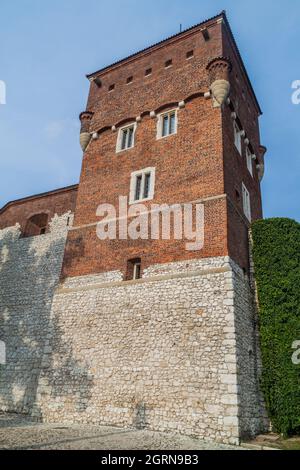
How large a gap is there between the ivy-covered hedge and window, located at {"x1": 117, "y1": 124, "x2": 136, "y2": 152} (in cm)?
737

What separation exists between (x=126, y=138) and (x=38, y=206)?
726 centimetres

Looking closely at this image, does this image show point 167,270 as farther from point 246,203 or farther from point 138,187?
point 246,203

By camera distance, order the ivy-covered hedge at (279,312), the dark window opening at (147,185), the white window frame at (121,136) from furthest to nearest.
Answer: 1. the white window frame at (121,136)
2. the dark window opening at (147,185)
3. the ivy-covered hedge at (279,312)

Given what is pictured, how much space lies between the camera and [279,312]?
43.8 ft

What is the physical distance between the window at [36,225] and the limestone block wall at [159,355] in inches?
334

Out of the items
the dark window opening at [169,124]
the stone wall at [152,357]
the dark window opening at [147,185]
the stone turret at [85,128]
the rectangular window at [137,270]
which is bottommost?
the stone wall at [152,357]

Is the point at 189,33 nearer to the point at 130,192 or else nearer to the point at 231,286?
the point at 130,192

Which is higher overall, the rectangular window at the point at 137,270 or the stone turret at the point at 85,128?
the stone turret at the point at 85,128

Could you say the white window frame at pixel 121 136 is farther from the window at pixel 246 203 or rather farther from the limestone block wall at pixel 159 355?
the limestone block wall at pixel 159 355

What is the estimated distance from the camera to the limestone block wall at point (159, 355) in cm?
1091

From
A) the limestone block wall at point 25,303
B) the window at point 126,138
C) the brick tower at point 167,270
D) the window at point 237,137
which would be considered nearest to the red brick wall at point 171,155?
the brick tower at point 167,270

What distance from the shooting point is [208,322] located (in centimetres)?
1185

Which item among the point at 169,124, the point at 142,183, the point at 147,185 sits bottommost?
the point at 147,185

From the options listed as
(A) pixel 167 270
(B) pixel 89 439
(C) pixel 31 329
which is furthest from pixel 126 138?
(B) pixel 89 439
